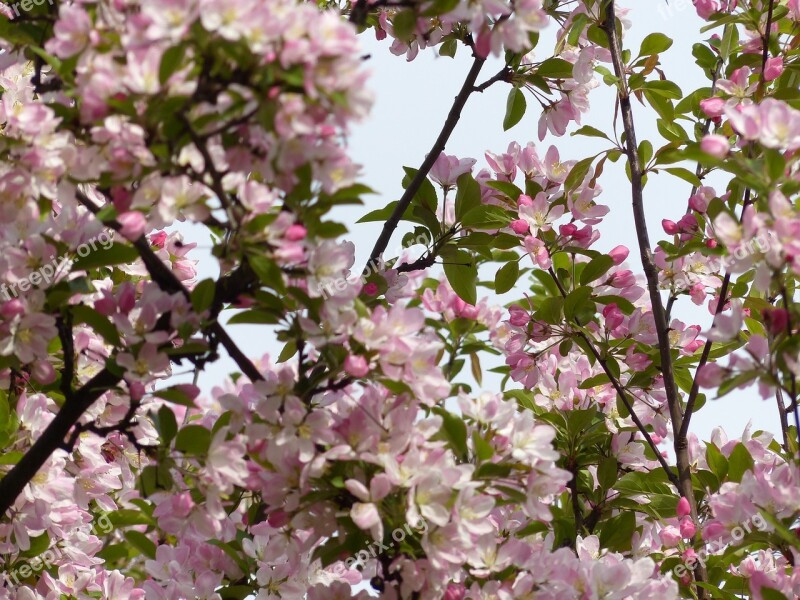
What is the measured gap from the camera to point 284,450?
1435 mm

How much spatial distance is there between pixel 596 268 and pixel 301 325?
1240 millimetres

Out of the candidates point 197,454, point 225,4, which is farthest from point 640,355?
point 225,4

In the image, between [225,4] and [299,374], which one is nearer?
[225,4]

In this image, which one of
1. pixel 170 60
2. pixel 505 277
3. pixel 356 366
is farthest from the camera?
pixel 505 277

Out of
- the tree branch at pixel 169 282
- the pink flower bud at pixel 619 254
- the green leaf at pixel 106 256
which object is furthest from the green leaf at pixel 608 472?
the green leaf at pixel 106 256

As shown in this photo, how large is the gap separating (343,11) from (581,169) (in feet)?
2.87

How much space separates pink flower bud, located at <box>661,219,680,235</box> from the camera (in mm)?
2436

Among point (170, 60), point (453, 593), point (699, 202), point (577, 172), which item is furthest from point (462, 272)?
point (170, 60)

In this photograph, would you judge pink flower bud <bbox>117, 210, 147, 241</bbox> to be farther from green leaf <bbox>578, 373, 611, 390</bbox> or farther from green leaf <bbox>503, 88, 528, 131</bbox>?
green leaf <bbox>578, 373, 611, 390</bbox>

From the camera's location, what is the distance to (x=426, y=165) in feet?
7.49

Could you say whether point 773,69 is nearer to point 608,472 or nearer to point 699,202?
point 699,202

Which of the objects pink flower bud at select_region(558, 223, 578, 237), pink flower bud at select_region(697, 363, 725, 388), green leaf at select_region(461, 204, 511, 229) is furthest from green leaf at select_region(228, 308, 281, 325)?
pink flower bud at select_region(558, 223, 578, 237)

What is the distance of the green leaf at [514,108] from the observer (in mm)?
2457

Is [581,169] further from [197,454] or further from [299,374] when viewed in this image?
[197,454]
